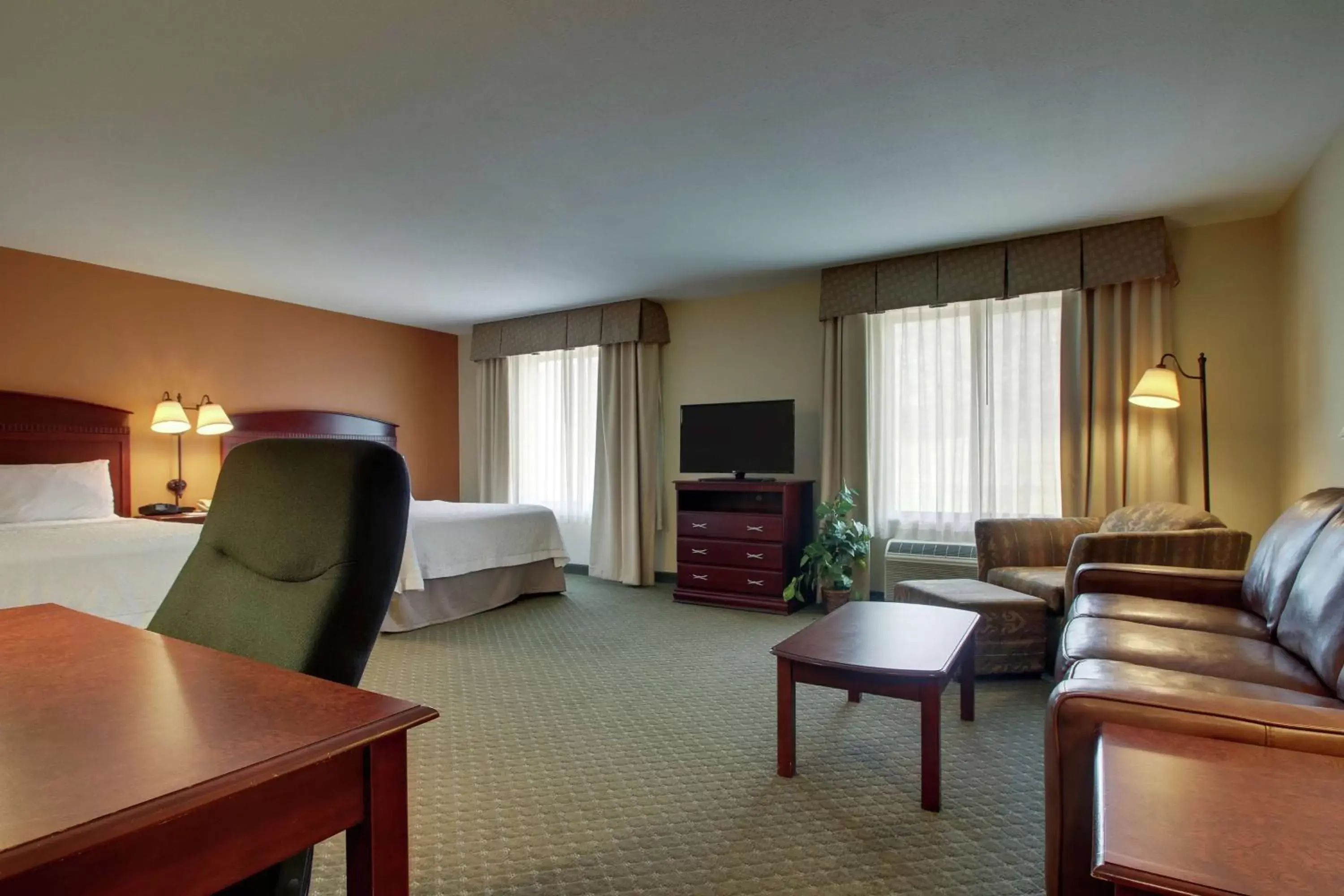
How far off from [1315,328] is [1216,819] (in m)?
3.51

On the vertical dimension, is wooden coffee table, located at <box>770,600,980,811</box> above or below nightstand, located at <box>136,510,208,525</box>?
below

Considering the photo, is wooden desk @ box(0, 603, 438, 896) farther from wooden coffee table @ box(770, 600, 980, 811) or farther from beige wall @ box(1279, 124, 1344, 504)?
beige wall @ box(1279, 124, 1344, 504)

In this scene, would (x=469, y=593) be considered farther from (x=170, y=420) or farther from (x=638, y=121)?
(x=638, y=121)

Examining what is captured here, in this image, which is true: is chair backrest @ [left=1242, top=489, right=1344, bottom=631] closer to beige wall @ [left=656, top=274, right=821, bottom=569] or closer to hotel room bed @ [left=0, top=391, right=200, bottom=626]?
beige wall @ [left=656, top=274, right=821, bottom=569]

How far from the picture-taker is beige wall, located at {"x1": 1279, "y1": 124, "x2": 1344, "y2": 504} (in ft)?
9.66

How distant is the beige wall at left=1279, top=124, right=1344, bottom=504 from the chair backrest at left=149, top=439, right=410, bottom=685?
12.1ft

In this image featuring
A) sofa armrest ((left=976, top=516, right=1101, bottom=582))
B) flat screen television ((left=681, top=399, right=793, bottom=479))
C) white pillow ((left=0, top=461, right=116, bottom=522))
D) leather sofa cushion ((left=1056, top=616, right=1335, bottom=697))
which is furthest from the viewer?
flat screen television ((left=681, top=399, right=793, bottom=479))

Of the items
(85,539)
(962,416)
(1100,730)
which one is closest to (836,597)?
(962,416)

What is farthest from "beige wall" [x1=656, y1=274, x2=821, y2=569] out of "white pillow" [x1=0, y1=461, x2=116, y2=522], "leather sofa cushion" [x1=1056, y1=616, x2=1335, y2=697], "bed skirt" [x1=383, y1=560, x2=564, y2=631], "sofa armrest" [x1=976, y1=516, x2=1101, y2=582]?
"white pillow" [x1=0, y1=461, x2=116, y2=522]

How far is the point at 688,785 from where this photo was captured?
2.30m

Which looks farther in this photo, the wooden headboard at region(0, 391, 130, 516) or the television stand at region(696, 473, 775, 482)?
the television stand at region(696, 473, 775, 482)

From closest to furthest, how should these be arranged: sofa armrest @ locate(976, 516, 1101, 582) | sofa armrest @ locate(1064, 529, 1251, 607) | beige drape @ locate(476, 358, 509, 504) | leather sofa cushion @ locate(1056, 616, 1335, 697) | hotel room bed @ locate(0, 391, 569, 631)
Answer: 1. leather sofa cushion @ locate(1056, 616, 1335, 697)
2. hotel room bed @ locate(0, 391, 569, 631)
3. sofa armrest @ locate(1064, 529, 1251, 607)
4. sofa armrest @ locate(976, 516, 1101, 582)
5. beige drape @ locate(476, 358, 509, 504)

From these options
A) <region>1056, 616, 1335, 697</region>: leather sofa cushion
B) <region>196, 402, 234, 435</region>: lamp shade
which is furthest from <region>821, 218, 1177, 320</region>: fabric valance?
<region>196, 402, 234, 435</region>: lamp shade

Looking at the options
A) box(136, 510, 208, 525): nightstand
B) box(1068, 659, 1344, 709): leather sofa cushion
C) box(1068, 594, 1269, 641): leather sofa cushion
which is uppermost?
box(136, 510, 208, 525): nightstand
